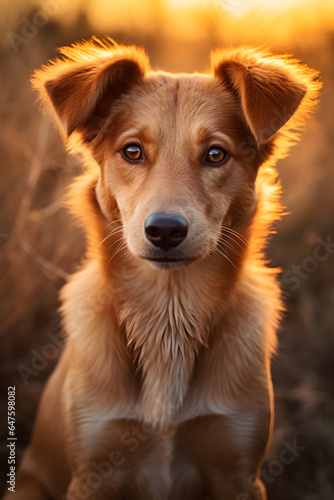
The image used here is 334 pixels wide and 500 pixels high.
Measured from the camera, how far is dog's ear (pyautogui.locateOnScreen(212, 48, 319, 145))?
237cm

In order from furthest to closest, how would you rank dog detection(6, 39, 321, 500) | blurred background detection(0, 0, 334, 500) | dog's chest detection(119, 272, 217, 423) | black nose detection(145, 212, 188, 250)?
blurred background detection(0, 0, 334, 500) → dog's chest detection(119, 272, 217, 423) → dog detection(6, 39, 321, 500) → black nose detection(145, 212, 188, 250)

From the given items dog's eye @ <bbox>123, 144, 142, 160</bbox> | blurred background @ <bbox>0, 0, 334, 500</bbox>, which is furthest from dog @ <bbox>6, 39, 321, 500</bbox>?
blurred background @ <bbox>0, 0, 334, 500</bbox>

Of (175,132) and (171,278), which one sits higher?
(175,132)

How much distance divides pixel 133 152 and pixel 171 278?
70 cm

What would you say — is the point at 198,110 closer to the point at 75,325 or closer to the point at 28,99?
the point at 75,325

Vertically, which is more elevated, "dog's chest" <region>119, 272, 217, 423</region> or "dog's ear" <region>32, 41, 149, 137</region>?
"dog's ear" <region>32, 41, 149, 137</region>

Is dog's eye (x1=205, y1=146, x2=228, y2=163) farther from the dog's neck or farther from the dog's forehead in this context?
the dog's neck

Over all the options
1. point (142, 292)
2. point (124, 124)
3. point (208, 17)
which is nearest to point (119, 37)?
point (208, 17)

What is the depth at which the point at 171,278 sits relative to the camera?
275 cm

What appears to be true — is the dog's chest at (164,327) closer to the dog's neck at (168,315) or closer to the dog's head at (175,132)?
the dog's neck at (168,315)

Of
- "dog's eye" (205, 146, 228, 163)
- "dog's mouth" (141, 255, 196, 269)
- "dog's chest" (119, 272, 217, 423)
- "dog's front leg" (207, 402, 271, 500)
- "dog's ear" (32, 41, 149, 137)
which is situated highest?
"dog's ear" (32, 41, 149, 137)

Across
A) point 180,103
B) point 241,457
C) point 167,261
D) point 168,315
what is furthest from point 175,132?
point 241,457

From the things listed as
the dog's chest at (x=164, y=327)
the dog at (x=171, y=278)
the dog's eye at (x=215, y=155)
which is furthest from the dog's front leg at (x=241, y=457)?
the dog's eye at (x=215, y=155)

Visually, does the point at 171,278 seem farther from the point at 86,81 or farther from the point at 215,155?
the point at 86,81
